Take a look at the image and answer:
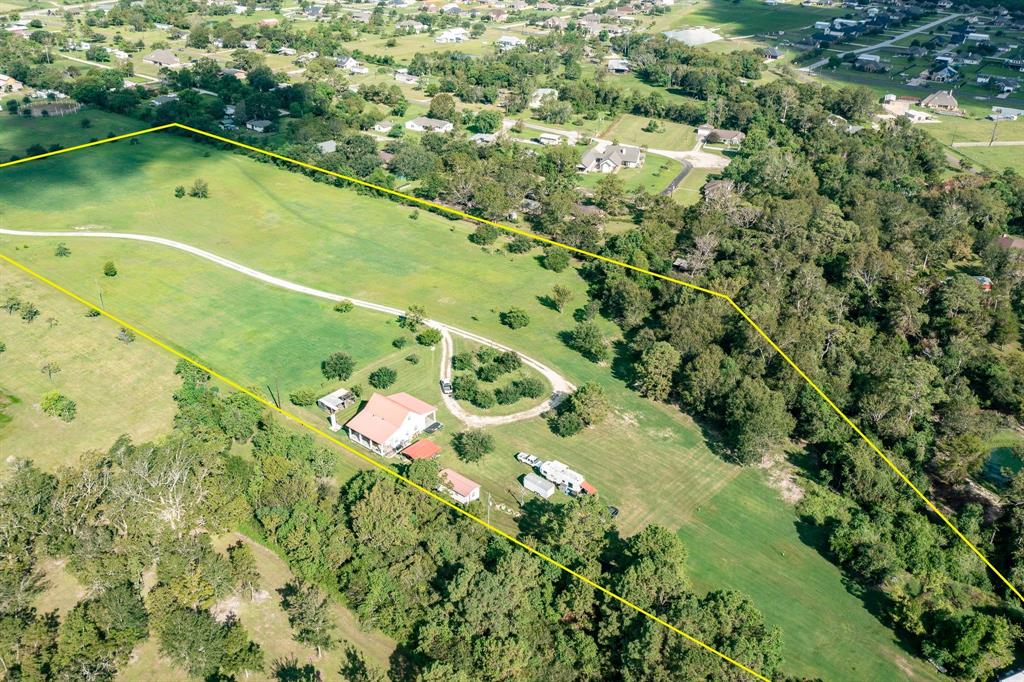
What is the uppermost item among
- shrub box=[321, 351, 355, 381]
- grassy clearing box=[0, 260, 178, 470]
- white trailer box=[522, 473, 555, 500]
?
grassy clearing box=[0, 260, 178, 470]

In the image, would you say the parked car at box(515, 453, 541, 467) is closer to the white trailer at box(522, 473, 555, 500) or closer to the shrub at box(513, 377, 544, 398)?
the white trailer at box(522, 473, 555, 500)

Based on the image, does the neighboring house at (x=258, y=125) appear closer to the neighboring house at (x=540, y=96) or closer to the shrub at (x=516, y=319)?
the neighboring house at (x=540, y=96)

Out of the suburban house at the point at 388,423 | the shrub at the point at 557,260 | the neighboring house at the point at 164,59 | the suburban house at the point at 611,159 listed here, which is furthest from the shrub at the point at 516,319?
the neighboring house at the point at 164,59

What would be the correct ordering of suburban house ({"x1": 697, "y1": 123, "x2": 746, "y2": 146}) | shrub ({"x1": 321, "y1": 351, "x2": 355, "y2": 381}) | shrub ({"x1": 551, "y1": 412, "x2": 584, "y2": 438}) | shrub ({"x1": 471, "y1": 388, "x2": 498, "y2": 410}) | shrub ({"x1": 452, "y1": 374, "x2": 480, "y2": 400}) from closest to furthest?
1. shrub ({"x1": 551, "y1": 412, "x2": 584, "y2": 438})
2. shrub ({"x1": 471, "y1": 388, "x2": 498, "y2": 410})
3. shrub ({"x1": 452, "y1": 374, "x2": 480, "y2": 400})
4. shrub ({"x1": 321, "y1": 351, "x2": 355, "y2": 381})
5. suburban house ({"x1": 697, "y1": 123, "x2": 746, "y2": 146})

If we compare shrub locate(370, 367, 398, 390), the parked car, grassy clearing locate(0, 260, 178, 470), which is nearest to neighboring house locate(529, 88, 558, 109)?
shrub locate(370, 367, 398, 390)

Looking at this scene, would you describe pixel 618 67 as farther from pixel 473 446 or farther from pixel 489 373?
pixel 473 446

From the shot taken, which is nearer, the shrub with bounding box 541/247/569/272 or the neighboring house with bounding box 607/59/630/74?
the shrub with bounding box 541/247/569/272
